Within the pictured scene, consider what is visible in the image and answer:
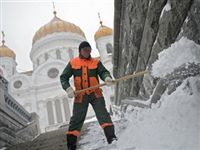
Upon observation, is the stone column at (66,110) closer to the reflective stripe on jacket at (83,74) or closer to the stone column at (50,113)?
the stone column at (50,113)

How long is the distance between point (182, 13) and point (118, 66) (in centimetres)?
624

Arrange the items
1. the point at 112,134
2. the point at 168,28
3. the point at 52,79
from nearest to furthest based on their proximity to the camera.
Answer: the point at 168,28 < the point at 112,134 < the point at 52,79

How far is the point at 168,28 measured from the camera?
435cm

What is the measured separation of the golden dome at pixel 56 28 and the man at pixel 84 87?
40.4 metres

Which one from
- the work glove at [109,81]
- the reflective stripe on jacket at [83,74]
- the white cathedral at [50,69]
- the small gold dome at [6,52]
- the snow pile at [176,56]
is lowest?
the snow pile at [176,56]

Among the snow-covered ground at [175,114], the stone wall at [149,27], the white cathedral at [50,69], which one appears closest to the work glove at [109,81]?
the stone wall at [149,27]

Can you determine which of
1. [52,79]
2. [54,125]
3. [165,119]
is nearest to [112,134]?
[165,119]

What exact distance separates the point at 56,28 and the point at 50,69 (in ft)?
22.5

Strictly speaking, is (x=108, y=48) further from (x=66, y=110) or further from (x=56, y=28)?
(x=66, y=110)

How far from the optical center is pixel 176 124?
3.55 m

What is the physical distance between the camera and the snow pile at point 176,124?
3199 millimetres

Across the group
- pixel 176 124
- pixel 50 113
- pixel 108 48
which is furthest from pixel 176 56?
pixel 108 48

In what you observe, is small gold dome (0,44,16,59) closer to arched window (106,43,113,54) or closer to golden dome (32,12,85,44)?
golden dome (32,12,85,44)

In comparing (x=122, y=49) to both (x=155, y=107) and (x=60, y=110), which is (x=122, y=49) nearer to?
(x=155, y=107)
